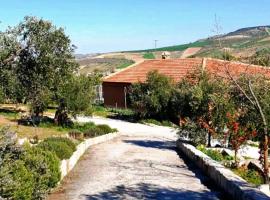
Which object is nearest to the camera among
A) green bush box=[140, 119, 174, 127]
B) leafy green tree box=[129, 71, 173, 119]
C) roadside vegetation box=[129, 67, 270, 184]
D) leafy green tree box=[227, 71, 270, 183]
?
leafy green tree box=[227, 71, 270, 183]

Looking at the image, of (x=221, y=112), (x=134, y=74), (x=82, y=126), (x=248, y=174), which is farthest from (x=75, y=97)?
(x=134, y=74)

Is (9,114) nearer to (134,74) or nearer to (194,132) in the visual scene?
(134,74)

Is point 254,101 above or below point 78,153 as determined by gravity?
above

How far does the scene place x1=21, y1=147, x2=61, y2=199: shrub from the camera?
12125 millimetres

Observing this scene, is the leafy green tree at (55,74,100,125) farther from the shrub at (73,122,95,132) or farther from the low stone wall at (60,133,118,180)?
the low stone wall at (60,133,118,180)

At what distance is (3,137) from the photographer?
35.5 feet

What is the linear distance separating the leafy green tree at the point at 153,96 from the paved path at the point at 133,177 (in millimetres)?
16568

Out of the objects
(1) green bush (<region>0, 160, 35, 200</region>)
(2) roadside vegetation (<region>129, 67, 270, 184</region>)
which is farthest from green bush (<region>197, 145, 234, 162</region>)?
(1) green bush (<region>0, 160, 35, 200</region>)

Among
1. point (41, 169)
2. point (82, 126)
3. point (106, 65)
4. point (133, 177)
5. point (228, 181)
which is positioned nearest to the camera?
point (41, 169)

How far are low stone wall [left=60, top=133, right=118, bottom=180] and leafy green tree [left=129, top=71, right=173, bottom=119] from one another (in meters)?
10.6

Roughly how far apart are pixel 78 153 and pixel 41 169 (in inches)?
311

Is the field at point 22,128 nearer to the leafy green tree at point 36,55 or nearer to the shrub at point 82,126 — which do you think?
the shrub at point 82,126

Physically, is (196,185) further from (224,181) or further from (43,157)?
(43,157)

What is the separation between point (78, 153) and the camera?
20.6 metres
